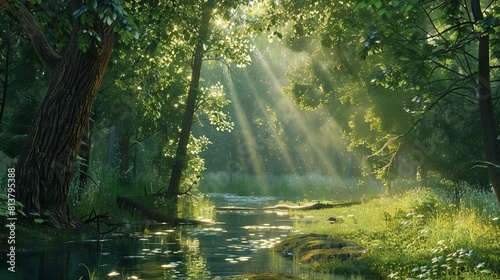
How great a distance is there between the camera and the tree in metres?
14.5

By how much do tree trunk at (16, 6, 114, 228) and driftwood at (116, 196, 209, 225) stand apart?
588 centimetres

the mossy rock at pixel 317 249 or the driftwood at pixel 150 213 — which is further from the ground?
the driftwood at pixel 150 213

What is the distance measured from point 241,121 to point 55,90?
54.6 metres

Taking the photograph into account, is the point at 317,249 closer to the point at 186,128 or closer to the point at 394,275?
the point at 394,275

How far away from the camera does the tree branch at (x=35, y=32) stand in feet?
46.6

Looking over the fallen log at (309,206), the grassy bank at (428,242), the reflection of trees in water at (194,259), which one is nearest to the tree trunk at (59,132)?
the reflection of trees in water at (194,259)

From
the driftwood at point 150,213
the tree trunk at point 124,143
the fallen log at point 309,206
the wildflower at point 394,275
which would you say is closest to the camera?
the wildflower at point 394,275

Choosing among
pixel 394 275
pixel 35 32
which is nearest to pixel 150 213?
pixel 35 32

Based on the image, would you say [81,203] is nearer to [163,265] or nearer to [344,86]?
[163,265]

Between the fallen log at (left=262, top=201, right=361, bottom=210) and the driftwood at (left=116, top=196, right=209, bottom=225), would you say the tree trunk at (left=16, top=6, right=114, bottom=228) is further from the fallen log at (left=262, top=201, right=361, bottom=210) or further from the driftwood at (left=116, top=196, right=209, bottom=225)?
the fallen log at (left=262, top=201, right=361, bottom=210)

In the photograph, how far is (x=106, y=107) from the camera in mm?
23531

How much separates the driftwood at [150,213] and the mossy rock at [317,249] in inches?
271

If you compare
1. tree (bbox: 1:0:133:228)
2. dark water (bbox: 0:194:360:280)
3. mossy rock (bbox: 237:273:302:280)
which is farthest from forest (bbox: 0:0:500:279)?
mossy rock (bbox: 237:273:302:280)

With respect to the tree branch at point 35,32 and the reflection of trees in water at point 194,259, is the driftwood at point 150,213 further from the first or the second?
the tree branch at point 35,32
